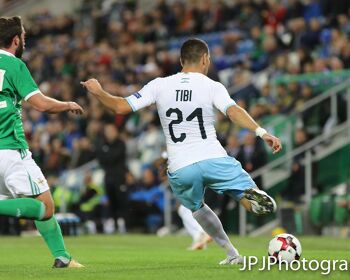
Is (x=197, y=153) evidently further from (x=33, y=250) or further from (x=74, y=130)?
(x=74, y=130)

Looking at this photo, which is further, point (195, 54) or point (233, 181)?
point (195, 54)

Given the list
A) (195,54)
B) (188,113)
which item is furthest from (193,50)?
(188,113)

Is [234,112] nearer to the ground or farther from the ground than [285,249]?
farther from the ground

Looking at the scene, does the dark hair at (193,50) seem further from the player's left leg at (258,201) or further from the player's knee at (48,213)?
the player's knee at (48,213)

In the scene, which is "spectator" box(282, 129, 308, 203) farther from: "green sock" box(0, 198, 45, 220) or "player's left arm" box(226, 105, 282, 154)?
"green sock" box(0, 198, 45, 220)

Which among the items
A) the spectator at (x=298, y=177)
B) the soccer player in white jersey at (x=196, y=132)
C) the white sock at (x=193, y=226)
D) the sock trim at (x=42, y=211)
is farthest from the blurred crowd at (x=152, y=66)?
the sock trim at (x=42, y=211)

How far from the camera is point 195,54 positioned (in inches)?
388

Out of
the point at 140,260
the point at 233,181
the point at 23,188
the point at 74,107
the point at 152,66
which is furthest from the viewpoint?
the point at 152,66

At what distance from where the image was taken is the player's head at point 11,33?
9086 mm

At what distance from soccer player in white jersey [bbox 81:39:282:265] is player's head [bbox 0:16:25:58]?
78 cm

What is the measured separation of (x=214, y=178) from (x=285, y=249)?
3.16ft

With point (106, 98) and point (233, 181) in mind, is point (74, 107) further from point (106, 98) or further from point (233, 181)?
point (233, 181)

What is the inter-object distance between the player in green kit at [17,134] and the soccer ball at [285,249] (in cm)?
217

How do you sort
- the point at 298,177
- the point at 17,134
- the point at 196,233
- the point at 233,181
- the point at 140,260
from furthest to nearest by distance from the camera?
the point at 298,177 → the point at 196,233 → the point at 140,260 → the point at 233,181 → the point at 17,134
